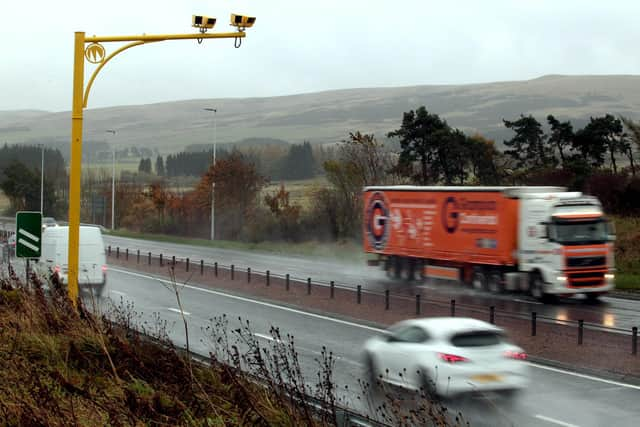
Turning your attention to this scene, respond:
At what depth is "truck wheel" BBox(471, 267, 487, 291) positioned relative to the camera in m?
34.3

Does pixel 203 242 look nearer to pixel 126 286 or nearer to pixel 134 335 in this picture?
pixel 126 286

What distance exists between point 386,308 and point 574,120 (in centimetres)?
16055

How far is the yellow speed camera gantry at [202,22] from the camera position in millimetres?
18719

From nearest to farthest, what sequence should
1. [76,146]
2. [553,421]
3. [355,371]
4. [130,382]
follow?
[130,382]
[553,421]
[355,371]
[76,146]

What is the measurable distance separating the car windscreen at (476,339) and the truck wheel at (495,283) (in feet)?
62.4

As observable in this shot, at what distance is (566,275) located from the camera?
3070 centimetres

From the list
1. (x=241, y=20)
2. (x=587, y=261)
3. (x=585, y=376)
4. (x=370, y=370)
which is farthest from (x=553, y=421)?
(x=587, y=261)

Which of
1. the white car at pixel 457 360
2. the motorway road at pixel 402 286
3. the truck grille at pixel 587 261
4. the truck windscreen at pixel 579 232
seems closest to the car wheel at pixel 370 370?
the white car at pixel 457 360

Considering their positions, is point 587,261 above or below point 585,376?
above

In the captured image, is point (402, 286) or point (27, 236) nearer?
point (27, 236)

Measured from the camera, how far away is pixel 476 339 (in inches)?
578

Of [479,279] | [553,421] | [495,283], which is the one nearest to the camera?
[553,421]

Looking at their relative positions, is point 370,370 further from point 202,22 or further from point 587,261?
point 587,261

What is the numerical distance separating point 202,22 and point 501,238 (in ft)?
57.8
